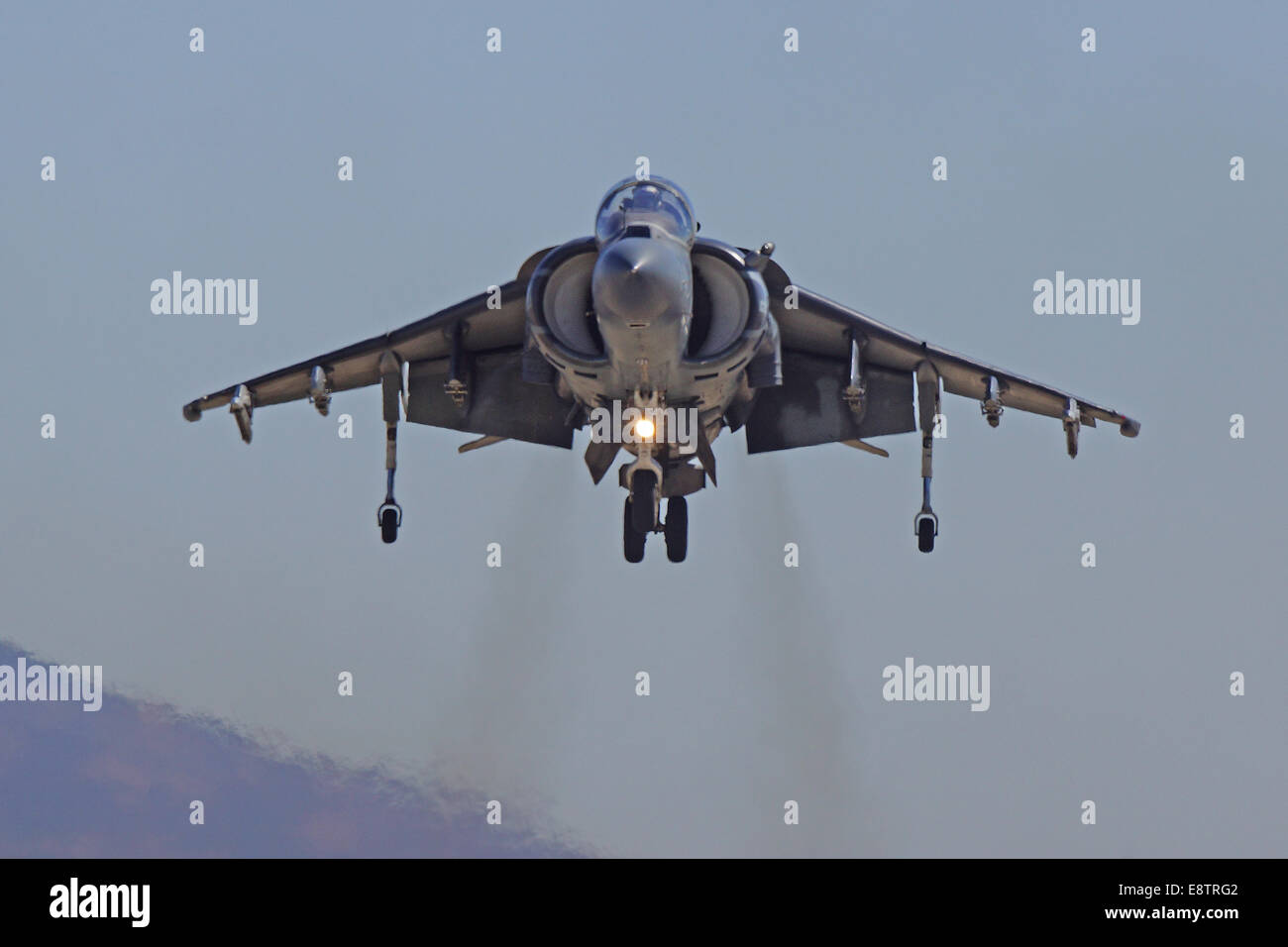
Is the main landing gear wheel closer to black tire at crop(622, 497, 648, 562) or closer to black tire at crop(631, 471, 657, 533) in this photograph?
black tire at crop(622, 497, 648, 562)

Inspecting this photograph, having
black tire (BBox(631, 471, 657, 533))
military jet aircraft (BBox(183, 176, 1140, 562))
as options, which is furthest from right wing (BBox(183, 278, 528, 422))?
black tire (BBox(631, 471, 657, 533))

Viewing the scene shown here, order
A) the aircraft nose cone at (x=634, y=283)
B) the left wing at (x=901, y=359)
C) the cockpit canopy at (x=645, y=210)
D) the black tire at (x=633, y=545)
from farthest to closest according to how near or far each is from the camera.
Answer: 1. the black tire at (x=633, y=545)
2. the left wing at (x=901, y=359)
3. the cockpit canopy at (x=645, y=210)
4. the aircraft nose cone at (x=634, y=283)

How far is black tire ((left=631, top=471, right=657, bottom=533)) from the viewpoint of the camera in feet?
85.9

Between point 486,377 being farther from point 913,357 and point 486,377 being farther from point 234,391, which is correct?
point 913,357

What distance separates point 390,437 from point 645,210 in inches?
209

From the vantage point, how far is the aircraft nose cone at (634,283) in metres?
24.2

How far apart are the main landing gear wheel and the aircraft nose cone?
17.9 feet

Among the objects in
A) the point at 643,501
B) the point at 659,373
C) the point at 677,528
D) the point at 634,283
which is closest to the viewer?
the point at 634,283

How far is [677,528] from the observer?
29.5 m

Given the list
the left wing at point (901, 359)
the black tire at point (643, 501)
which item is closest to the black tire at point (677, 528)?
the left wing at point (901, 359)

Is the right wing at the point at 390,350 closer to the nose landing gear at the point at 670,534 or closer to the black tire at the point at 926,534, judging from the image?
the nose landing gear at the point at 670,534

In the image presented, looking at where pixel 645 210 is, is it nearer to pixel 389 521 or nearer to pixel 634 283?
pixel 634 283

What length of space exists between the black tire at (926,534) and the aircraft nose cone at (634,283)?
5815mm

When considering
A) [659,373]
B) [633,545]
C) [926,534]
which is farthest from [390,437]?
[926,534]
